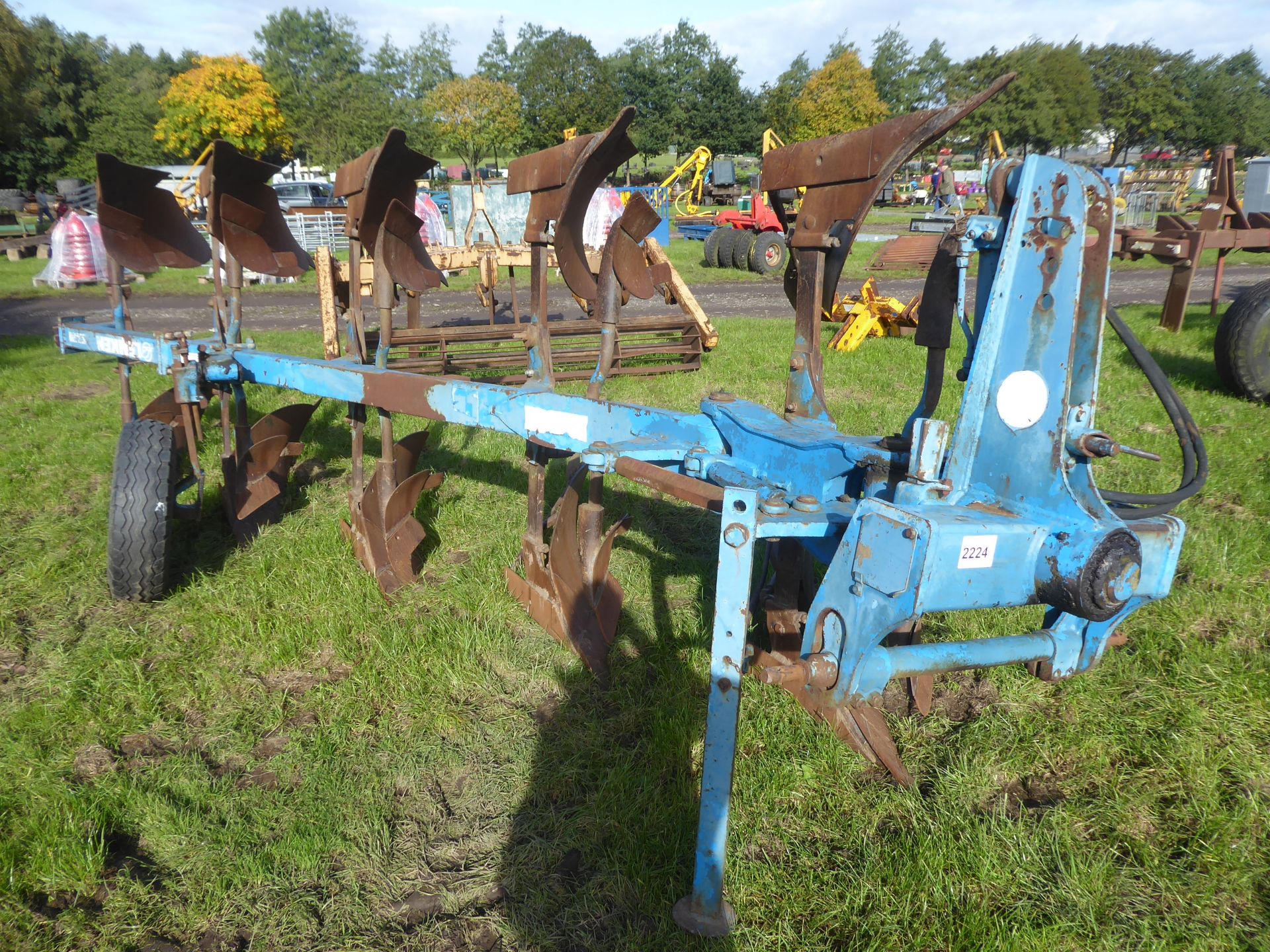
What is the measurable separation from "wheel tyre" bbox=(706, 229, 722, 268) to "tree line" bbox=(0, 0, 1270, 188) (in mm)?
22953

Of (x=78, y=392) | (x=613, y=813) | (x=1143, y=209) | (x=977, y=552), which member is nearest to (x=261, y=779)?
(x=613, y=813)

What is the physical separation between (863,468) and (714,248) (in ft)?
50.0

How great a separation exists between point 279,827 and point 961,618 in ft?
8.23

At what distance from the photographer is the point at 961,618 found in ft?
10.7

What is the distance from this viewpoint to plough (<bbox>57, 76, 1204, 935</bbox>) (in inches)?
69.4

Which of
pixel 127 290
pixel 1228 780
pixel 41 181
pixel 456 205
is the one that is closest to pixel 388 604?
pixel 127 290

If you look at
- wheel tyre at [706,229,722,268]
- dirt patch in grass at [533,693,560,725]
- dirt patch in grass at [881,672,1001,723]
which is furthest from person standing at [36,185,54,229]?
dirt patch in grass at [881,672,1001,723]

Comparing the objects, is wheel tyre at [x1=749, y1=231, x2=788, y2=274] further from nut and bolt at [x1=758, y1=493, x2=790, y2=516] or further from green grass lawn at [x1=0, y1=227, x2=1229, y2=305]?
nut and bolt at [x1=758, y1=493, x2=790, y2=516]

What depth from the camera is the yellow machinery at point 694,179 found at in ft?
72.3

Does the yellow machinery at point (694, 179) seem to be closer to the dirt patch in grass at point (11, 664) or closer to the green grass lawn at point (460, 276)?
the green grass lawn at point (460, 276)

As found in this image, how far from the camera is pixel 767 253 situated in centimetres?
1593

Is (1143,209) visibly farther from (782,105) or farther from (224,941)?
(224,941)

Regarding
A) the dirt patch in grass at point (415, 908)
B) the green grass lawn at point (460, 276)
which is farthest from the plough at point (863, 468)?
the green grass lawn at point (460, 276)

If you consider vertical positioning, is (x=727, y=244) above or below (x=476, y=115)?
below
